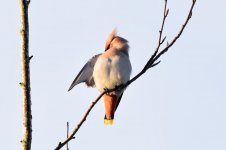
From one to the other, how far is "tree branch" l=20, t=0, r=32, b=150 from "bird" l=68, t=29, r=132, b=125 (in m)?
1.95

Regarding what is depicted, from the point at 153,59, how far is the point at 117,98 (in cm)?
194

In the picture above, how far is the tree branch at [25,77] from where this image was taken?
7.91ft

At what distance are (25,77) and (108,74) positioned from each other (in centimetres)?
229

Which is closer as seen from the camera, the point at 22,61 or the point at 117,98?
the point at 22,61

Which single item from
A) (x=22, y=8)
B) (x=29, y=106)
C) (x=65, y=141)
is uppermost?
(x=22, y=8)

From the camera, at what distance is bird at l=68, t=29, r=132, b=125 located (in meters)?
4.65

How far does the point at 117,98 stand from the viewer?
4.73 metres

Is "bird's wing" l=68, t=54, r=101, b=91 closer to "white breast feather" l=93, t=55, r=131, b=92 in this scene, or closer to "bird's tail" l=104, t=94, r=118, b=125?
"white breast feather" l=93, t=55, r=131, b=92

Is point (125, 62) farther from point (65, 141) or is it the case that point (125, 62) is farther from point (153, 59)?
point (65, 141)

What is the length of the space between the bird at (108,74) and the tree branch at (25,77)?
1.95 meters

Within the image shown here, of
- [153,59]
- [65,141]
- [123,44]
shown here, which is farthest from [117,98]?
[65,141]

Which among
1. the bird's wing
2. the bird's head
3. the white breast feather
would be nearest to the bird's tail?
the white breast feather

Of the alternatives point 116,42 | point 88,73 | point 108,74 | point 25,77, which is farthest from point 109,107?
point 25,77

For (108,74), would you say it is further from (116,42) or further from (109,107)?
(116,42)
